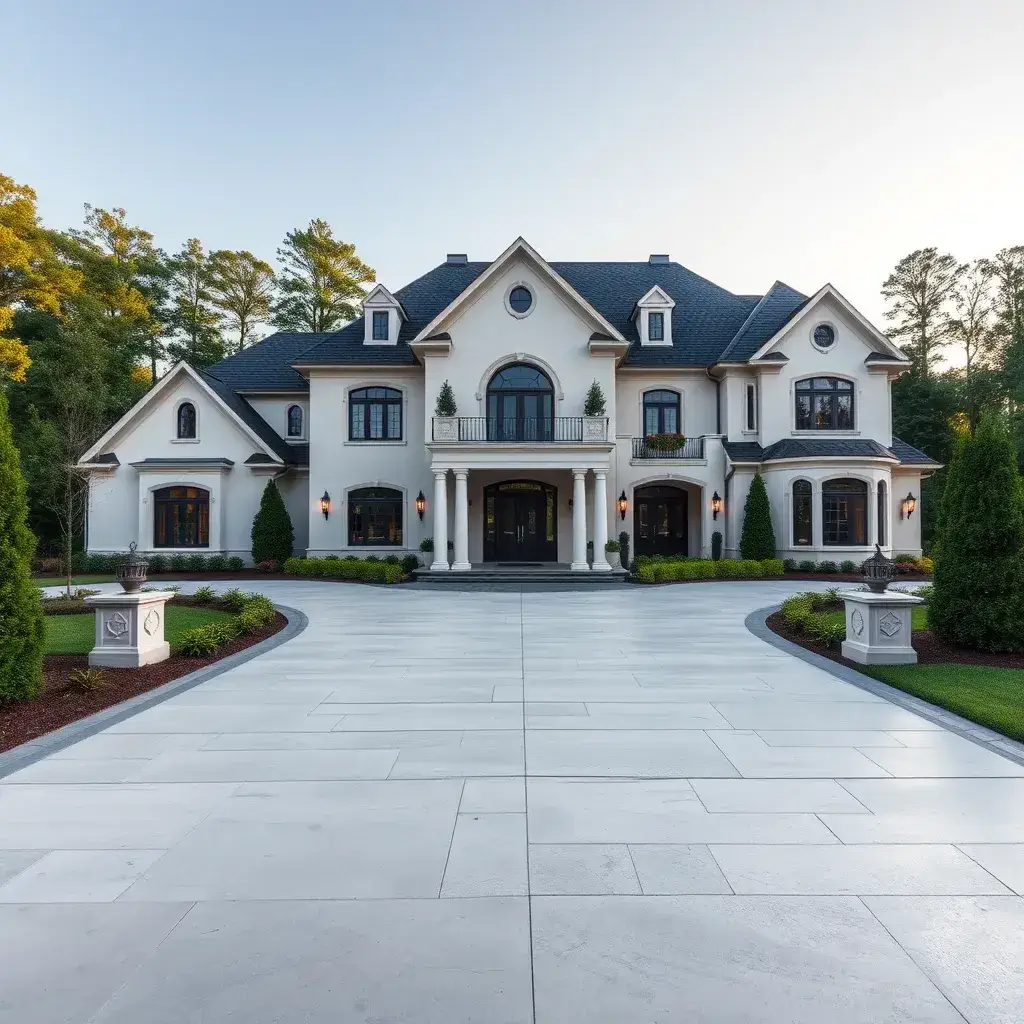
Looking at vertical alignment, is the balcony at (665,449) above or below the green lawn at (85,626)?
above

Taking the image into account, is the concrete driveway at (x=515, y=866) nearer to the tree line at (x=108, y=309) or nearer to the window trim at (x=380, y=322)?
the tree line at (x=108, y=309)

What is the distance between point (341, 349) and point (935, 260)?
121ft

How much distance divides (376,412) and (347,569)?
21.7 ft

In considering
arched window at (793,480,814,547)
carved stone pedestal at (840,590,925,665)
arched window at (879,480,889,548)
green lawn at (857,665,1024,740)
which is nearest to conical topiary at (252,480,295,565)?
arched window at (793,480,814,547)

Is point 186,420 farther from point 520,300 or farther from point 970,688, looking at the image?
point 970,688

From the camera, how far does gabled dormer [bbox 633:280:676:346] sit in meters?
24.6

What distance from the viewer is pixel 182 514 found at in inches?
949

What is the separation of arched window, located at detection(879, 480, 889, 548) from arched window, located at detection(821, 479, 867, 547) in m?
0.70

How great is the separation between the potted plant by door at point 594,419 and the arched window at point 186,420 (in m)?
15.4

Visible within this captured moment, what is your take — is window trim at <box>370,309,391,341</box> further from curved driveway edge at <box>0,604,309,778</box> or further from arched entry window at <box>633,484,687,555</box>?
curved driveway edge at <box>0,604,309,778</box>

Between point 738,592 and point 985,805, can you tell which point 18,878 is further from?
point 738,592

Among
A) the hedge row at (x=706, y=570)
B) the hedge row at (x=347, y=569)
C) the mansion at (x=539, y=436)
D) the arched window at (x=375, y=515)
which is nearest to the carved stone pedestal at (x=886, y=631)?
the hedge row at (x=706, y=570)

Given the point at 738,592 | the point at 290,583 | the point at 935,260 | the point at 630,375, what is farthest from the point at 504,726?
the point at 935,260

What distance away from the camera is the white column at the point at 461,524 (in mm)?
21050
